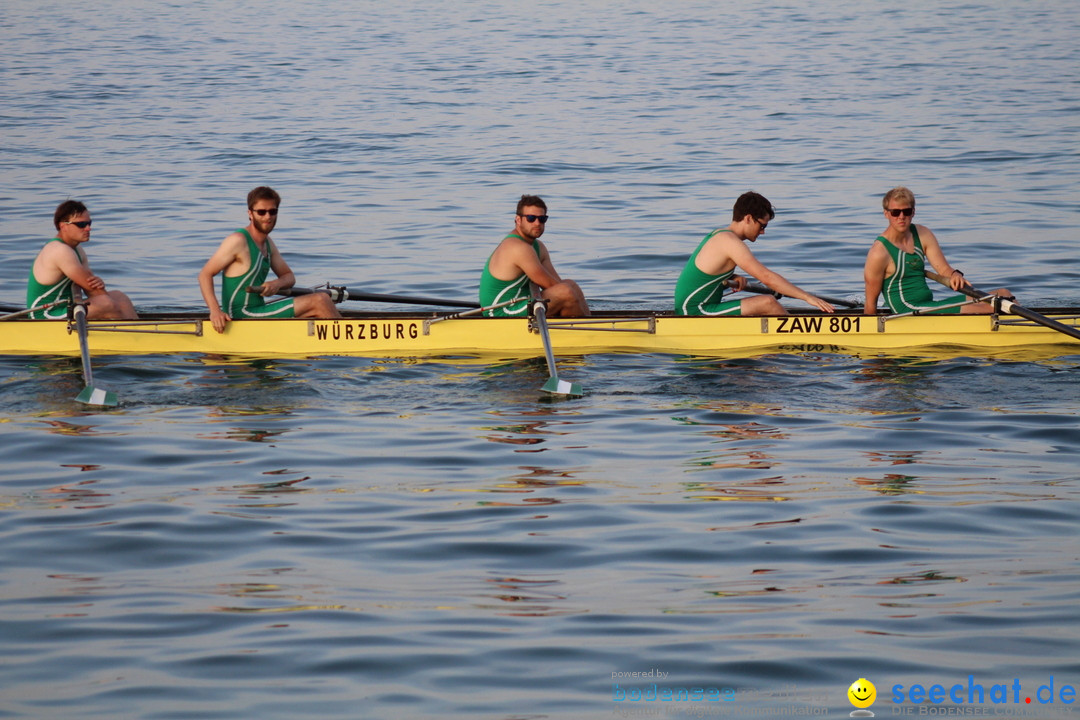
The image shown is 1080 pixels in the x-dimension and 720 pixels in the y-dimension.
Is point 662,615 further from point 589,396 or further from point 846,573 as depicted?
point 589,396

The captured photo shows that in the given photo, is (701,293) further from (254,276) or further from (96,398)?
(96,398)

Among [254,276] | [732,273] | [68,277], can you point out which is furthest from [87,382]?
[732,273]

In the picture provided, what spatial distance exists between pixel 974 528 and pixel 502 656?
301 cm

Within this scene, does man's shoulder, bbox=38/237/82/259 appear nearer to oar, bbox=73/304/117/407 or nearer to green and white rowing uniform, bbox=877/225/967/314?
oar, bbox=73/304/117/407

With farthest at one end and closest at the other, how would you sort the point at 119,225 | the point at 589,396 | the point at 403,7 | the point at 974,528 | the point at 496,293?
1. the point at 403,7
2. the point at 119,225
3. the point at 496,293
4. the point at 589,396
5. the point at 974,528

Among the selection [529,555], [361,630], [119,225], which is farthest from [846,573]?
[119,225]

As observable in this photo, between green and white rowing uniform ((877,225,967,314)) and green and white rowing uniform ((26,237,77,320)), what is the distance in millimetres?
6804

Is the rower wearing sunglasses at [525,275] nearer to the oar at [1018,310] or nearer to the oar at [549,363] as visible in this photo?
the oar at [549,363]

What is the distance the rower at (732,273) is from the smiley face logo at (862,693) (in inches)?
227

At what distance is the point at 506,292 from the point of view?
1163 cm

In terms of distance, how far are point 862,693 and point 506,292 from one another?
21.8 ft

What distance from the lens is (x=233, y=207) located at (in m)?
21.7

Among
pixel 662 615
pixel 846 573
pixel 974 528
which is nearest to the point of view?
pixel 662 615

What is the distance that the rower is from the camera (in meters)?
11.1
